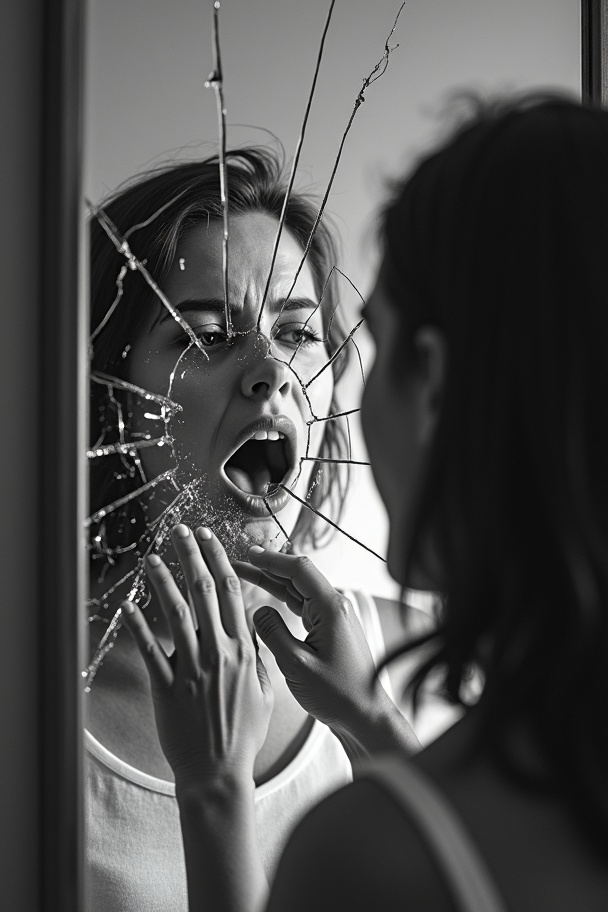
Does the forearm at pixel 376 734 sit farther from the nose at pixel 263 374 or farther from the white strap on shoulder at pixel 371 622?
the nose at pixel 263 374

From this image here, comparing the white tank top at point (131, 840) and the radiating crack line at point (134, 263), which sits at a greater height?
the radiating crack line at point (134, 263)

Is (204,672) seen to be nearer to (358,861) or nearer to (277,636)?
(277,636)

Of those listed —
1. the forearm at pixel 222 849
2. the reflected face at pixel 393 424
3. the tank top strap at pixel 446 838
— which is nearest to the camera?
the tank top strap at pixel 446 838

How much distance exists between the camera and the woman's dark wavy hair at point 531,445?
484 mm

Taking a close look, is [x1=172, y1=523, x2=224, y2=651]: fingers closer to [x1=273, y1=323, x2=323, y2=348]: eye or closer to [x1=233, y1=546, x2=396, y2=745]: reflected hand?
[x1=233, y1=546, x2=396, y2=745]: reflected hand

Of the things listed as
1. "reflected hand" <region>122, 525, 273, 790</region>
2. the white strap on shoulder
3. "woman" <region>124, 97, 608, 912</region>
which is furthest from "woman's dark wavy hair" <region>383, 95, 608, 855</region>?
the white strap on shoulder

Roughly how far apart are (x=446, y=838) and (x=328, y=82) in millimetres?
749

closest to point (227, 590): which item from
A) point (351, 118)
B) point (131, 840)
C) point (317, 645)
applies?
point (317, 645)

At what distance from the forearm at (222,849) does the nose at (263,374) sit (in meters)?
0.36

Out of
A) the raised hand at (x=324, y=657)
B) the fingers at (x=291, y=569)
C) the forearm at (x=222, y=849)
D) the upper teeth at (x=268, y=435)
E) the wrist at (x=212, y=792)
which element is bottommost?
the forearm at (x=222, y=849)

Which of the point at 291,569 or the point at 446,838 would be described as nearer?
the point at 446,838

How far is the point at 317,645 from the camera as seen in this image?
2.82ft

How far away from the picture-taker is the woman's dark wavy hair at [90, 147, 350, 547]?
2.43 ft

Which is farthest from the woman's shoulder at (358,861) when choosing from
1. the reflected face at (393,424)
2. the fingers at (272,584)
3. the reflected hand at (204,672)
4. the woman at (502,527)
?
the fingers at (272,584)
